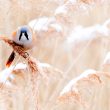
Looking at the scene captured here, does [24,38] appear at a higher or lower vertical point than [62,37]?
lower

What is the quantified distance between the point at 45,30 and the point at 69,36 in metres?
0.78

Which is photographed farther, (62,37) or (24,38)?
(62,37)

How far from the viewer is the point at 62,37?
201cm

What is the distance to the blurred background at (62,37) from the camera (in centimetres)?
162

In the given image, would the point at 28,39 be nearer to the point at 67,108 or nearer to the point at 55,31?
the point at 55,31

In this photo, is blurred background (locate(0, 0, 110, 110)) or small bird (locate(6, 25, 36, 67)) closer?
small bird (locate(6, 25, 36, 67))

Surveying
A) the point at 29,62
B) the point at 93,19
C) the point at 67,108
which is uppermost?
the point at 93,19

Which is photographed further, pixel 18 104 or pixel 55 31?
pixel 18 104

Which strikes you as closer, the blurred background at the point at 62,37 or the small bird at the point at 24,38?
the small bird at the point at 24,38

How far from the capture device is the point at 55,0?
183 cm

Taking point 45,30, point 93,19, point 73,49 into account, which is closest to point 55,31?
point 45,30

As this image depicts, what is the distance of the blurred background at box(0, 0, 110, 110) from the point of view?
162 cm

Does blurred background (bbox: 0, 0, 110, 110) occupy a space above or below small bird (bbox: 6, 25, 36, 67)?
above

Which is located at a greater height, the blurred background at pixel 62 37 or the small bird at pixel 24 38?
the blurred background at pixel 62 37
